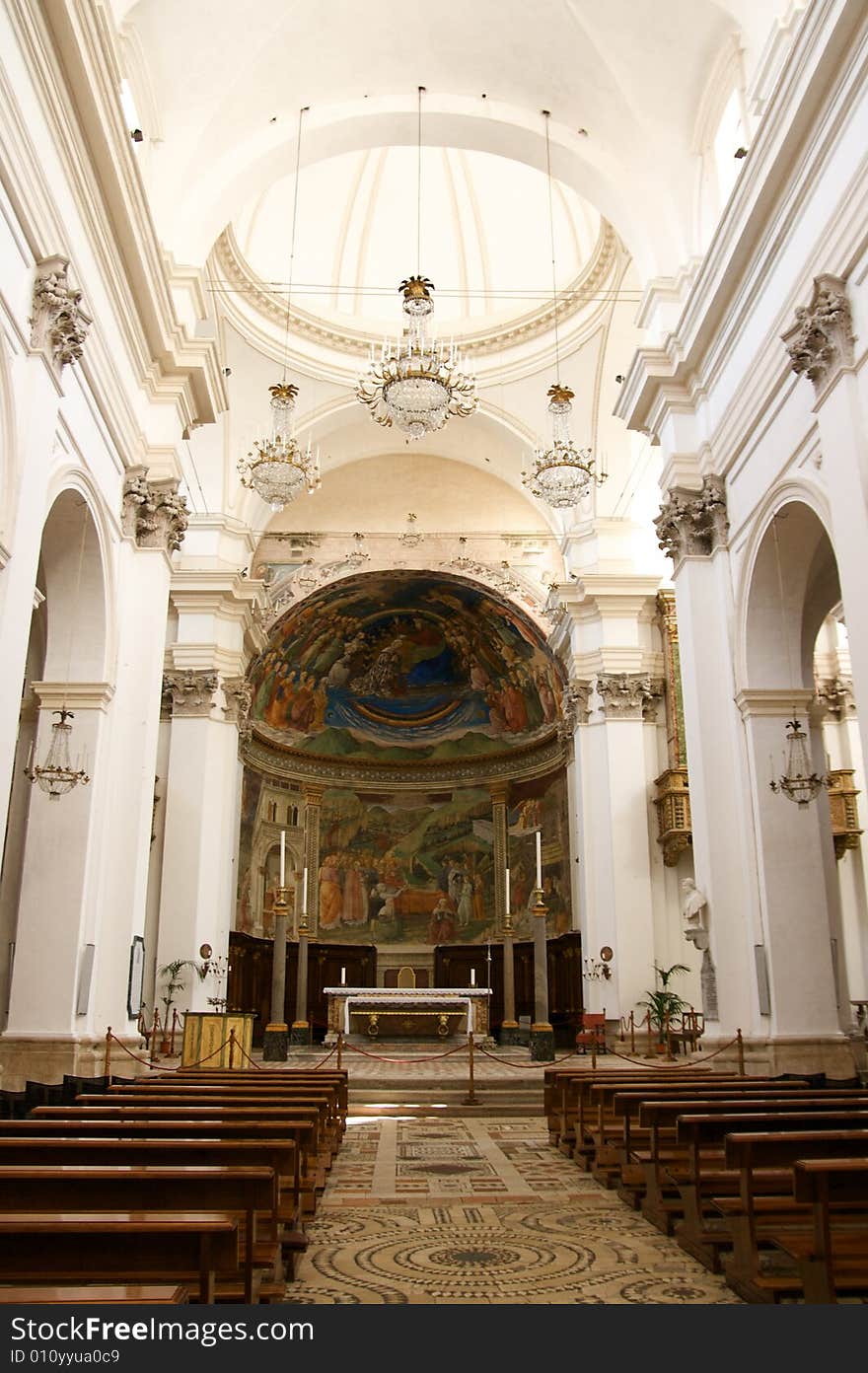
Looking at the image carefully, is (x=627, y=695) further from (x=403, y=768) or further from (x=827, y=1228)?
(x=827, y=1228)

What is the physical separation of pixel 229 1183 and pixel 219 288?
56.0 feet

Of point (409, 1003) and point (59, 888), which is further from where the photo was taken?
point (409, 1003)

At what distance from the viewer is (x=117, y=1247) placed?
3078mm

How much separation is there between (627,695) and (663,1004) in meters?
5.17

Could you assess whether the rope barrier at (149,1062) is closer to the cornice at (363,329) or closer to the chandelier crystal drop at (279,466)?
the chandelier crystal drop at (279,466)

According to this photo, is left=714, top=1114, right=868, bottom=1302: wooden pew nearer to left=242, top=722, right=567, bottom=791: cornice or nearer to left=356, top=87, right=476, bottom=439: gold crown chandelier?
left=356, top=87, right=476, bottom=439: gold crown chandelier

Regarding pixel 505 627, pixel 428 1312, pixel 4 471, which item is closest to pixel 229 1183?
pixel 428 1312

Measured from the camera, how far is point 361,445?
21.8 m

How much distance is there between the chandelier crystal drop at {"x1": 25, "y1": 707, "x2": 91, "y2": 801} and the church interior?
98mm

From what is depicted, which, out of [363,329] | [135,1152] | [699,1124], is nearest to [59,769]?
[135,1152]

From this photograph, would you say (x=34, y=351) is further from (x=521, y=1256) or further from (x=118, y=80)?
(x=521, y=1256)

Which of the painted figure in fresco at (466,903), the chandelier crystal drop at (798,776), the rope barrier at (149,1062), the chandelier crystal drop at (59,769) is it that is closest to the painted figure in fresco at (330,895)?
the painted figure in fresco at (466,903)

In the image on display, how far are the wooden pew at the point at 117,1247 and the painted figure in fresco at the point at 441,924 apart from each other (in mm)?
20867

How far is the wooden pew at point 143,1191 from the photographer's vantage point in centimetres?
346
